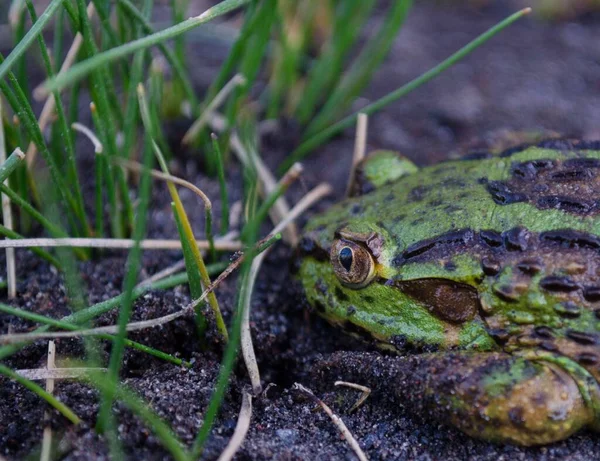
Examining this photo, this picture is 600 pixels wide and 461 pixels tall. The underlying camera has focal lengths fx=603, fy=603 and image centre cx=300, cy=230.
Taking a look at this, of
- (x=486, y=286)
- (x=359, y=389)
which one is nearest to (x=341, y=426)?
(x=359, y=389)

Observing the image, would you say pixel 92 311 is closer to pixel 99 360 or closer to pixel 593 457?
pixel 99 360

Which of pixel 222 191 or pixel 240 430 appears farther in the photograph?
pixel 222 191

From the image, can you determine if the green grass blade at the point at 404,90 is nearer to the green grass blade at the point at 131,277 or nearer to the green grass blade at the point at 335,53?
the green grass blade at the point at 335,53

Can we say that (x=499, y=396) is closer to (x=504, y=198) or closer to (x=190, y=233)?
(x=504, y=198)

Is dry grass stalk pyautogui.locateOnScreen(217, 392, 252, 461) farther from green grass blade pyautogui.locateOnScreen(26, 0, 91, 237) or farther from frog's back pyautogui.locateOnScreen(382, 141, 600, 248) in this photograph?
green grass blade pyautogui.locateOnScreen(26, 0, 91, 237)

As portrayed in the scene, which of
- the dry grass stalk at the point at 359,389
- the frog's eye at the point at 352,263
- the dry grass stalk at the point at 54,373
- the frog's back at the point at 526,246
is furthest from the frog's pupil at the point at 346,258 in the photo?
the dry grass stalk at the point at 54,373

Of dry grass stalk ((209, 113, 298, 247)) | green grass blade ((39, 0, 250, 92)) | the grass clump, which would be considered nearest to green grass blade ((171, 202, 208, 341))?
the grass clump

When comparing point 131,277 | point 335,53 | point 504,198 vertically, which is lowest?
point 131,277

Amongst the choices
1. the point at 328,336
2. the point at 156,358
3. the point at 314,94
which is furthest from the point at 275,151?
the point at 156,358
